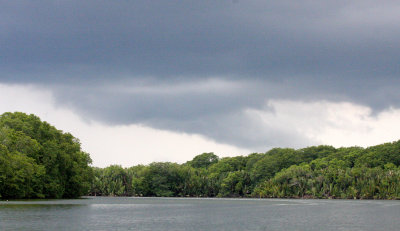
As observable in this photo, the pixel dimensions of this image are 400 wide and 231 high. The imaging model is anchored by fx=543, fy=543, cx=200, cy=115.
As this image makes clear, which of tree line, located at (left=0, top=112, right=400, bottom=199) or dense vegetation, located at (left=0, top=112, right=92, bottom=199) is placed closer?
dense vegetation, located at (left=0, top=112, right=92, bottom=199)

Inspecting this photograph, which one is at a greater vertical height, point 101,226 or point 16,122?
point 16,122

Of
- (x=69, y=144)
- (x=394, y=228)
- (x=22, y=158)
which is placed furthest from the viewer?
(x=69, y=144)

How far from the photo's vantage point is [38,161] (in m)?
114

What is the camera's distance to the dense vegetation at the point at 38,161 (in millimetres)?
97500

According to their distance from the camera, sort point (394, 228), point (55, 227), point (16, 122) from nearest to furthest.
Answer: point (55, 227), point (394, 228), point (16, 122)

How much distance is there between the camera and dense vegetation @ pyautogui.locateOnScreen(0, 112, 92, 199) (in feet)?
320

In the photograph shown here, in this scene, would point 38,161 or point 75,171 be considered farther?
point 75,171

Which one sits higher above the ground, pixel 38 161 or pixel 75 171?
pixel 38 161

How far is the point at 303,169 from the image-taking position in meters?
189

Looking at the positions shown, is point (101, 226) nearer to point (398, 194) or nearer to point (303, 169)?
point (398, 194)

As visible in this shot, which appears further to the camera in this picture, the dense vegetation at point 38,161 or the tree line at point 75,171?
the tree line at point 75,171

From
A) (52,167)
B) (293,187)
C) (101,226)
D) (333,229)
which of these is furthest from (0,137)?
(293,187)

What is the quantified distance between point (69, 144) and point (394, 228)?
321 ft

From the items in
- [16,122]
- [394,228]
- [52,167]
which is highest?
[16,122]
